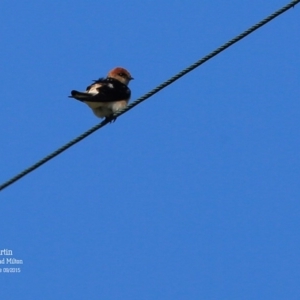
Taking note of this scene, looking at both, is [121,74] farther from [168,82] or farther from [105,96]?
[168,82]

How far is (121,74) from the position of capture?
11.5 meters

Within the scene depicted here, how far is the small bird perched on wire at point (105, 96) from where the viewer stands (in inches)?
380

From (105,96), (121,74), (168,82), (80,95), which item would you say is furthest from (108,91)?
(168,82)

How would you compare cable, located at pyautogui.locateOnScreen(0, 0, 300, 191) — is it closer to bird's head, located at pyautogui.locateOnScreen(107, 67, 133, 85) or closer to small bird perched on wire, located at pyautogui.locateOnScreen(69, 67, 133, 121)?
small bird perched on wire, located at pyautogui.locateOnScreen(69, 67, 133, 121)

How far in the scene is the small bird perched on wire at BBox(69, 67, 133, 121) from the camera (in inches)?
380

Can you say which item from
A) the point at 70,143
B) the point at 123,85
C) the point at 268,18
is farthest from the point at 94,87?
the point at 268,18

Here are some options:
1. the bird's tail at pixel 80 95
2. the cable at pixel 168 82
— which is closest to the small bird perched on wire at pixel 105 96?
the bird's tail at pixel 80 95

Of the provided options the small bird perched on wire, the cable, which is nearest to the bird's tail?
the small bird perched on wire

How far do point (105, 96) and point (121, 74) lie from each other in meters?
1.68

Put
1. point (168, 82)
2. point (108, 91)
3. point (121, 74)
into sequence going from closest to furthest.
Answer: point (168, 82) < point (108, 91) < point (121, 74)

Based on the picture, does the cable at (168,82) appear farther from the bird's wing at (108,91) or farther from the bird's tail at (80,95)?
the bird's wing at (108,91)

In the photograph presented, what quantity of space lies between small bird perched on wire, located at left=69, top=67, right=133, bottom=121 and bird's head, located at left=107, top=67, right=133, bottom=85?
2.35 feet

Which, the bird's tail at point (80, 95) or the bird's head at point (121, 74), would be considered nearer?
the bird's tail at point (80, 95)

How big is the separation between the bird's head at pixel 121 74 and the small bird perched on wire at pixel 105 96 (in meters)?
0.72
